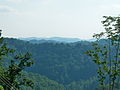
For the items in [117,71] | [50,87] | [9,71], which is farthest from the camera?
[50,87]

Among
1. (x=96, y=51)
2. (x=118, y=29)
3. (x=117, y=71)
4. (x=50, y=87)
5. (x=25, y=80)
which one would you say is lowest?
(x=50, y=87)

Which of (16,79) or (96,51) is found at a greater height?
(96,51)

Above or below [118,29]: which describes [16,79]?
below

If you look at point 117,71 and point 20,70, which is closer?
point 117,71

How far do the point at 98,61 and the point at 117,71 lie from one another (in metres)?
1.72

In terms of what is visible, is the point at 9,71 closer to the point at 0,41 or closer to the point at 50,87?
the point at 0,41

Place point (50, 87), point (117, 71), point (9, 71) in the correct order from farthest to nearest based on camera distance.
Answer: point (50, 87)
point (9, 71)
point (117, 71)

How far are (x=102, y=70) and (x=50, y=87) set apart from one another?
179554mm

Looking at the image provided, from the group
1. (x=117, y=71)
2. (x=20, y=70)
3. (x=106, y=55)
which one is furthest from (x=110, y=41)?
(x=20, y=70)

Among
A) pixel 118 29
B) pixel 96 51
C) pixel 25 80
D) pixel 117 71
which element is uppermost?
pixel 118 29

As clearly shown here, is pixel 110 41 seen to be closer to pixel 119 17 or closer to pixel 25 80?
pixel 119 17

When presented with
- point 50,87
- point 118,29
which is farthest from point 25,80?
point 50,87

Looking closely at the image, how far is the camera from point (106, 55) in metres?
22.8

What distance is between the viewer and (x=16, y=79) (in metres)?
34.2
